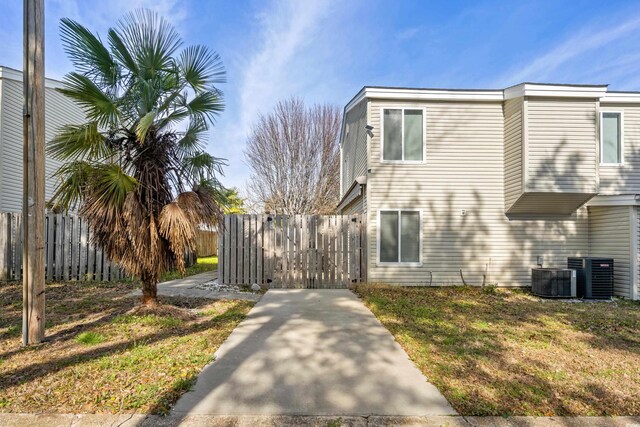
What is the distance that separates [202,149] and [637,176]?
11.3 meters

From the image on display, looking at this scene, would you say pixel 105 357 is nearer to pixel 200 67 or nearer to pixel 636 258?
pixel 200 67

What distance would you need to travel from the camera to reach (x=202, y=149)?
5738 millimetres

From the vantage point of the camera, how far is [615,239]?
8117 millimetres

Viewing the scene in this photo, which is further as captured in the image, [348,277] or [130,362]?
[348,277]

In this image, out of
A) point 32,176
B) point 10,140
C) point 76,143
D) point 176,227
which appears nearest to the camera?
point 32,176

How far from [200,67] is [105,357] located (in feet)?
14.1

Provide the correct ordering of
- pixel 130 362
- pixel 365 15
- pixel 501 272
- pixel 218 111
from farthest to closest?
pixel 365 15 → pixel 501 272 → pixel 218 111 → pixel 130 362

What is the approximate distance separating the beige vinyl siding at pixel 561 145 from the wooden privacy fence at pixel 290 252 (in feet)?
16.1

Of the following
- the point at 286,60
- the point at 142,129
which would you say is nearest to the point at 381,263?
the point at 142,129

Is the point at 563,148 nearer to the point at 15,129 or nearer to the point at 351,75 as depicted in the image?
the point at 351,75

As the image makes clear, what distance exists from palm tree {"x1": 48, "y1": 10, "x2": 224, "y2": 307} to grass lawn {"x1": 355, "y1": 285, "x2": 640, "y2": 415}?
146 inches

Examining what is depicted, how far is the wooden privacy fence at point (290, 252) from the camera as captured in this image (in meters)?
8.34

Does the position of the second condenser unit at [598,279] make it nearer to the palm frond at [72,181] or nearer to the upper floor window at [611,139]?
the upper floor window at [611,139]

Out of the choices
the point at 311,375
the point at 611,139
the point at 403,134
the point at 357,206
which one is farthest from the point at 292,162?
the point at 311,375
